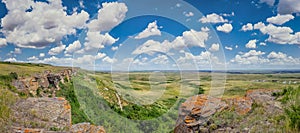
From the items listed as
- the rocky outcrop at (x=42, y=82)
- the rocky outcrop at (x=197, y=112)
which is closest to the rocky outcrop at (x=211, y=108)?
the rocky outcrop at (x=197, y=112)

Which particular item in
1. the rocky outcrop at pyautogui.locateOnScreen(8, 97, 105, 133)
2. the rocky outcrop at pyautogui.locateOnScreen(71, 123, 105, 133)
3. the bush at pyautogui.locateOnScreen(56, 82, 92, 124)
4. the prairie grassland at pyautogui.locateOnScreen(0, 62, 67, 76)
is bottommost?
the bush at pyautogui.locateOnScreen(56, 82, 92, 124)

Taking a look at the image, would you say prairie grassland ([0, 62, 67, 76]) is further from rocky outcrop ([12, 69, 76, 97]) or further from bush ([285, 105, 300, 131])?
bush ([285, 105, 300, 131])

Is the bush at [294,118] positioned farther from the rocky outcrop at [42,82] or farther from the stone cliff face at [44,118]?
the rocky outcrop at [42,82]

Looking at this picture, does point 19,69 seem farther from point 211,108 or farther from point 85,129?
point 211,108

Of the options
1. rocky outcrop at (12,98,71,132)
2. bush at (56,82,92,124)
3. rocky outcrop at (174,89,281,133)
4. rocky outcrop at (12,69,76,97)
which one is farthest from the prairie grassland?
rocky outcrop at (174,89,281,133)

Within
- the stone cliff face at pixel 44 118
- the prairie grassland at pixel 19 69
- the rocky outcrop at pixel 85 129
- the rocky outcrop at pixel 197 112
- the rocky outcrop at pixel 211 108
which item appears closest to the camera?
the stone cliff face at pixel 44 118

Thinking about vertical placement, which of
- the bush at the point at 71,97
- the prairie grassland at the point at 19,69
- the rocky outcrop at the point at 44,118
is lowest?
the bush at the point at 71,97

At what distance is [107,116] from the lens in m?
56.5

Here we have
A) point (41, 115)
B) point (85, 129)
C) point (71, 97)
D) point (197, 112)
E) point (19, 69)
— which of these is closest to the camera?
point (85, 129)

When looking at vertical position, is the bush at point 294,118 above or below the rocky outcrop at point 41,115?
above

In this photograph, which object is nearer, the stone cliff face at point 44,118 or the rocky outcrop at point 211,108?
the stone cliff face at point 44,118

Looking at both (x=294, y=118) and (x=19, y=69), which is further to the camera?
(x=19, y=69)

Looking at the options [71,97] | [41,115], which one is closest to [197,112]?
[41,115]

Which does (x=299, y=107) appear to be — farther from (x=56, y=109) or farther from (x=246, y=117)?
(x=56, y=109)
